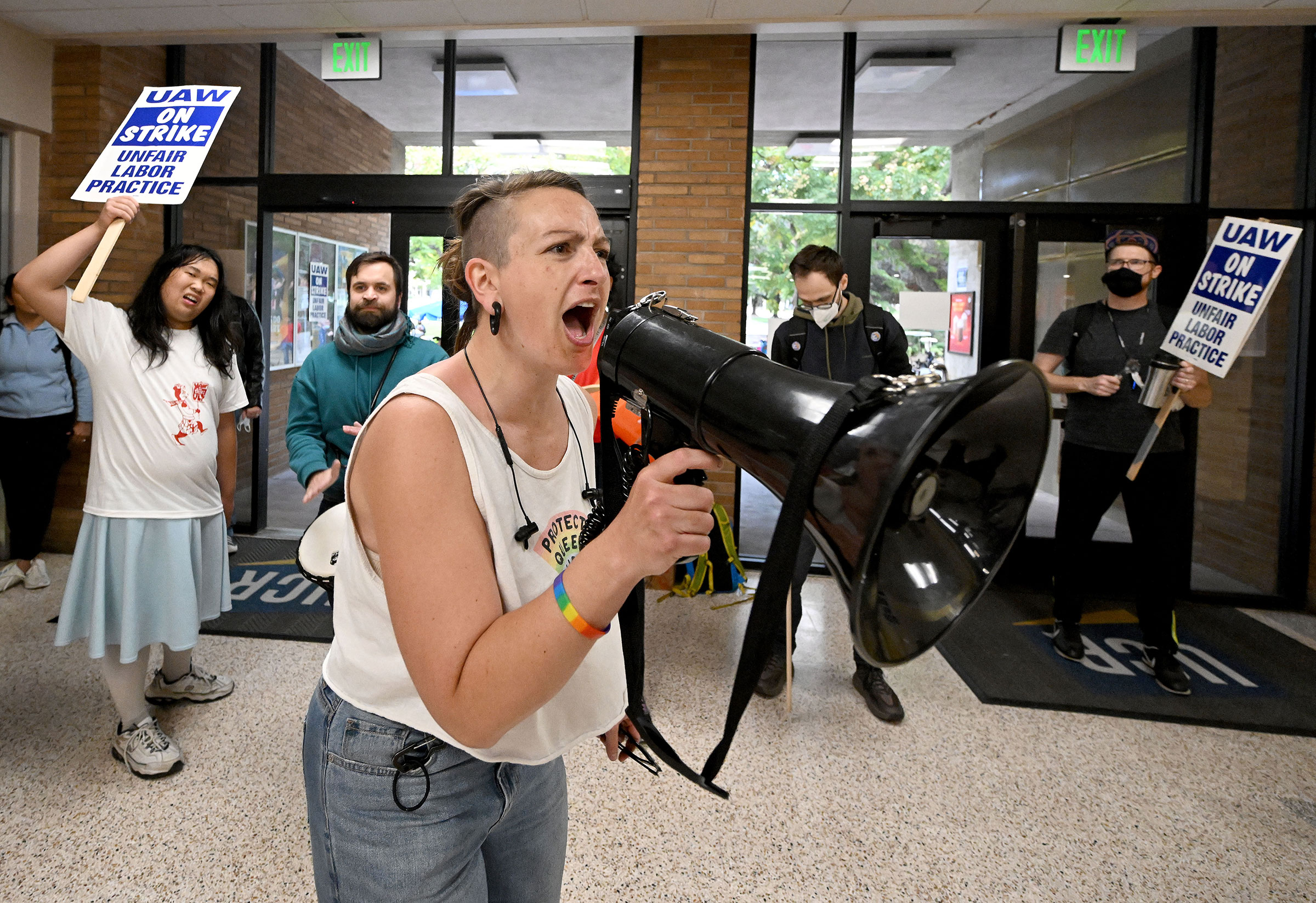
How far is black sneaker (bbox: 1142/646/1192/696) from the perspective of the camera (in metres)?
3.10

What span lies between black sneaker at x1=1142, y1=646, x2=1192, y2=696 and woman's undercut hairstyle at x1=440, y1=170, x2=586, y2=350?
10.9 ft

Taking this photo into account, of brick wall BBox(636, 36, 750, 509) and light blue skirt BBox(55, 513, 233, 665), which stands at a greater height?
brick wall BBox(636, 36, 750, 509)

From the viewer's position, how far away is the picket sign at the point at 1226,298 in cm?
275

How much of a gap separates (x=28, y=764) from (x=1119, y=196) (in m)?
5.90

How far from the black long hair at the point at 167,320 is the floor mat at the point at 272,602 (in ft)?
3.58

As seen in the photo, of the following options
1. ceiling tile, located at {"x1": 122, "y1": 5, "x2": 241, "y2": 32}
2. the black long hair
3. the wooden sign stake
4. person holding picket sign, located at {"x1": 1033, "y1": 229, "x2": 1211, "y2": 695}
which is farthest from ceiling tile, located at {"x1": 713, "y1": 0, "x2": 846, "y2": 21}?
the black long hair

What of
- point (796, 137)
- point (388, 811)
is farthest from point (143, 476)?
point (796, 137)

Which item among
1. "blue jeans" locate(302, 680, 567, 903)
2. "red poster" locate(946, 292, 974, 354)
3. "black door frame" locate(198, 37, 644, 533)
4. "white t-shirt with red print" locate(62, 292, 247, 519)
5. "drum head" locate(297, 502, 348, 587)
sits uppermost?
"black door frame" locate(198, 37, 644, 533)

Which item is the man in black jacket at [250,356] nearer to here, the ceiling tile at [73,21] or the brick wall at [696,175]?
the ceiling tile at [73,21]

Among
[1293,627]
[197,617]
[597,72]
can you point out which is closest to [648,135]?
[597,72]

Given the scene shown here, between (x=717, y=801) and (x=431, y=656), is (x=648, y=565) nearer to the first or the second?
(x=431, y=656)

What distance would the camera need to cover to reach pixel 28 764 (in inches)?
94.3

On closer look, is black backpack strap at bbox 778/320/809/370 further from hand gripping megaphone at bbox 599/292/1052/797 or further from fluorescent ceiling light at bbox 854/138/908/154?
hand gripping megaphone at bbox 599/292/1052/797

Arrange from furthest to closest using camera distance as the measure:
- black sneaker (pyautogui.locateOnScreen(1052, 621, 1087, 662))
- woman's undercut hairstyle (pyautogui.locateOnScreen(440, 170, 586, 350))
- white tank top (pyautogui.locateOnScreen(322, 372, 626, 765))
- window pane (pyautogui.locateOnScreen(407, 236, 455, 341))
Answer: window pane (pyautogui.locateOnScreen(407, 236, 455, 341))
black sneaker (pyautogui.locateOnScreen(1052, 621, 1087, 662))
woman's undercut hairstyle (pyautogui.locateOnScreen(440, 170, 586, 350))
white tank top (pyautogui.locateOnScreen(322, 372, 626, 765))
